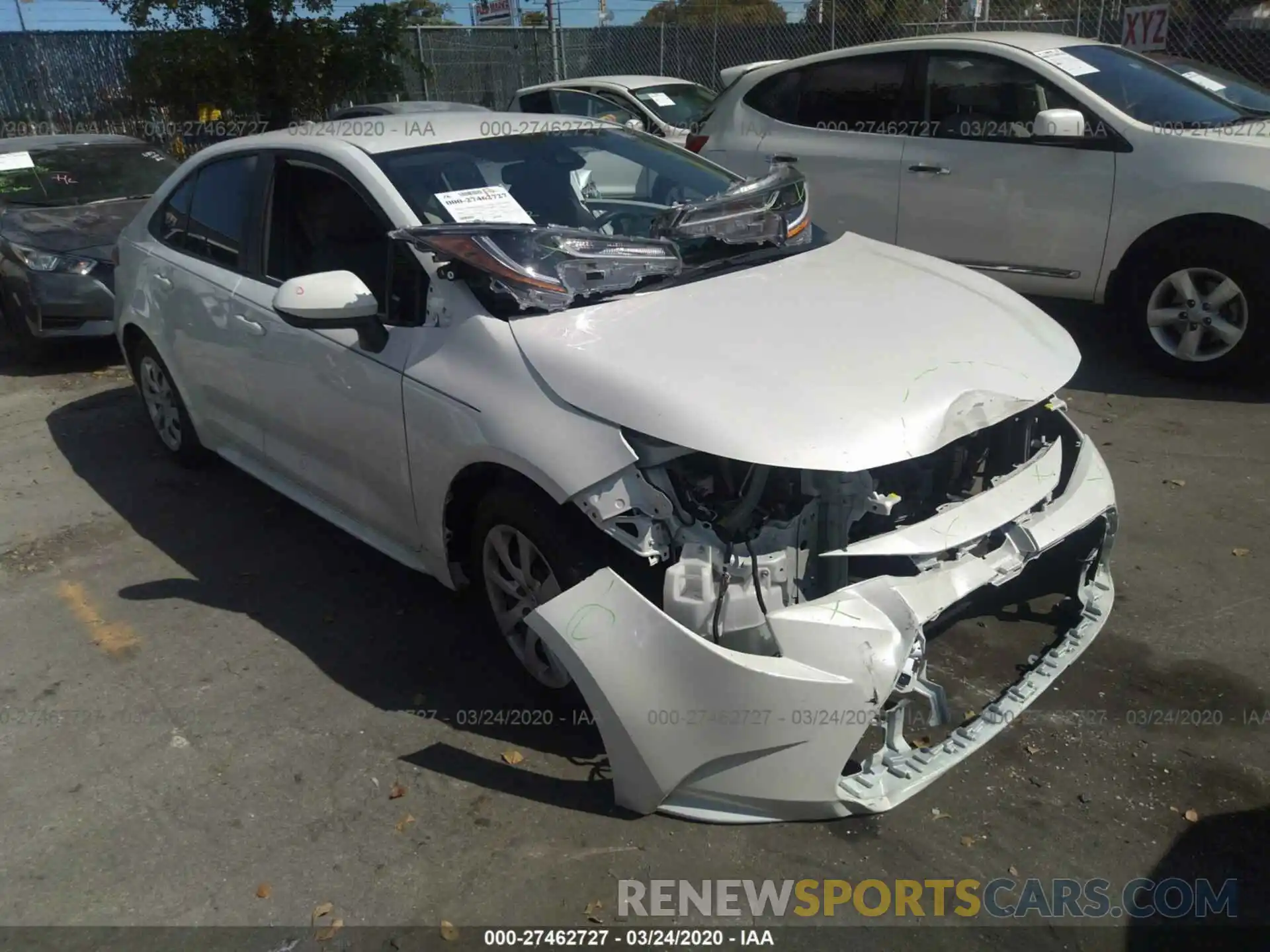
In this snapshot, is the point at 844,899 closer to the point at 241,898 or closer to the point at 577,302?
the point at 241,898

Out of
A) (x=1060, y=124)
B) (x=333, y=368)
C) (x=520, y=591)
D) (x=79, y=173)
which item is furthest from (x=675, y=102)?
(x=520, y=591)

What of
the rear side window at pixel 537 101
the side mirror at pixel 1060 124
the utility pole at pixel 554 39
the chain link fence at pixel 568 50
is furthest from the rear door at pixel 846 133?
the utility pole at pixel 554 39

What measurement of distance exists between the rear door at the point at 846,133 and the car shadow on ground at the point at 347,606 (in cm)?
399

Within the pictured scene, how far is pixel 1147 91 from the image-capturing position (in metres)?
6.24

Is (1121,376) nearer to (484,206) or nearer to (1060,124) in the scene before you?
(1060,124)

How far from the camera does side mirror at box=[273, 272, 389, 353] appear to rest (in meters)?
3.42

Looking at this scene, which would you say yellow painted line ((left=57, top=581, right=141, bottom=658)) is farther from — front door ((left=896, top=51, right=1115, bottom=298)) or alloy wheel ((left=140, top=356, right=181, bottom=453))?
front door ((left=896, top=51, right=1115, bottom=298))

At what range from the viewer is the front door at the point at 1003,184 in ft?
20.2

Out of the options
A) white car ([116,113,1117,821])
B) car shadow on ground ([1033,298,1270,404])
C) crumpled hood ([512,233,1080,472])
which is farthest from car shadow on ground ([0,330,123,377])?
car shadow on ground ([1033,298,1270,404])

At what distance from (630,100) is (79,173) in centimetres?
567

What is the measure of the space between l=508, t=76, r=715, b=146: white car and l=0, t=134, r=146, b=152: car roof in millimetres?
4032

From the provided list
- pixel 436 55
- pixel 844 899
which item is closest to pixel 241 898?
pixel 844 899

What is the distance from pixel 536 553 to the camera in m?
3.22

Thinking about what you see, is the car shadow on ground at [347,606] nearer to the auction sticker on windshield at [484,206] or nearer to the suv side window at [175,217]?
the suv side window at [175,217]
